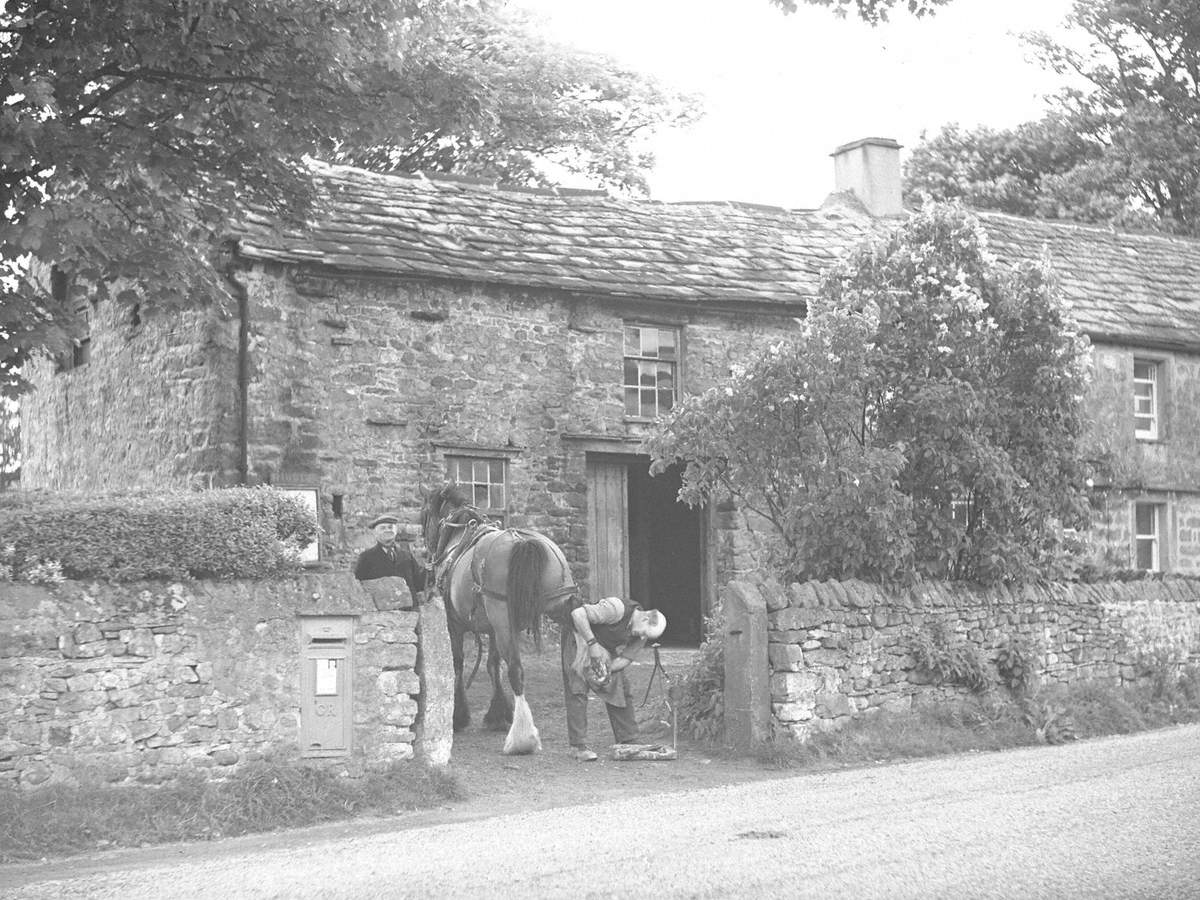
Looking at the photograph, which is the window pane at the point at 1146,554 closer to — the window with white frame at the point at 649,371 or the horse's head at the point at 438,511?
the window with white frame at the point at 649,371

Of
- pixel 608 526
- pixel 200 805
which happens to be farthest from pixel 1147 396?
pixel 200 805

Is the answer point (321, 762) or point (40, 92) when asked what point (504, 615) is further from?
point (40, 92)

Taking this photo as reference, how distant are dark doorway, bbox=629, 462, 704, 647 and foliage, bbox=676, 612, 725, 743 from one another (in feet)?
30.3

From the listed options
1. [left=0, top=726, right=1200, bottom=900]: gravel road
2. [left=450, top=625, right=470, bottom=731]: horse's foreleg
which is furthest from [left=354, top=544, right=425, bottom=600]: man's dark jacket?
[left=0, top=726, right=1200, bottom=900]: gravel road

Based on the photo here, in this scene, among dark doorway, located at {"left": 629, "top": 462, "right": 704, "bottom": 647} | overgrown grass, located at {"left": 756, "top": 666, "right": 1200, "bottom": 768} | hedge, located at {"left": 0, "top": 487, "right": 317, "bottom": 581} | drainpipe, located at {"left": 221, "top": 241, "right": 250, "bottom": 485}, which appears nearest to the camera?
hedge, located at {"left": 0, "top": 487, "right": 317, "bottom": 581}

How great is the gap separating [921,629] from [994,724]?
45.2 inches

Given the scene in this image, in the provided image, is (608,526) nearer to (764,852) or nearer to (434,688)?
(434,688)

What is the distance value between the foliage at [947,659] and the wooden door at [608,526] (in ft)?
24.6

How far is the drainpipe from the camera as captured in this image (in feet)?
64.1

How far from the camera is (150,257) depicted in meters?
14.8

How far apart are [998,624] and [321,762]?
7.54m

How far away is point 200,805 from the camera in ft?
35.3

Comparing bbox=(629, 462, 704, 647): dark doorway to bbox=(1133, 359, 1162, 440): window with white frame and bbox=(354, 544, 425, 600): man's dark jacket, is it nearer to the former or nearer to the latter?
bbox=(1133, 359, 1162, 440): window with white frame

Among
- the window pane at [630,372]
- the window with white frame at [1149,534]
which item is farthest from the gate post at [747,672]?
the window with white frame at [1149,534]
